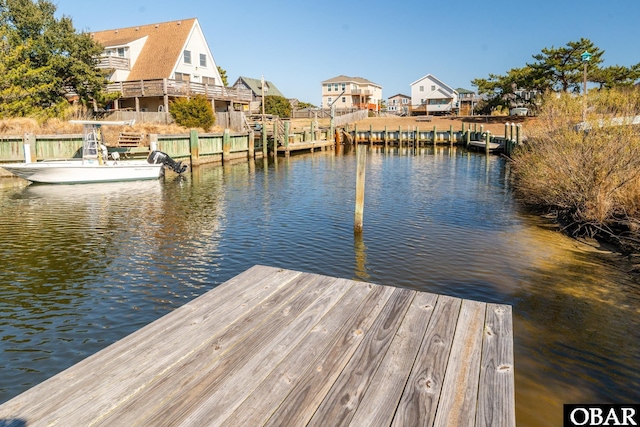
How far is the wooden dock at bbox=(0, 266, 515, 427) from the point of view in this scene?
300 centimetres

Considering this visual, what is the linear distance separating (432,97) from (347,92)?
17.8 meters

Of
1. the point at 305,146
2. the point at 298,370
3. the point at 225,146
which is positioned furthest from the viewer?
the point at 305,146

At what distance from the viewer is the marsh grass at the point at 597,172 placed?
12.5 metres

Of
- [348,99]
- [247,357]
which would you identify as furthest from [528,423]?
[348,99]

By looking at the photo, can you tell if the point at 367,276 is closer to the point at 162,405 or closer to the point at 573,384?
the point at 573,384

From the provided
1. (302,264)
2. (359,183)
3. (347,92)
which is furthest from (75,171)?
(347,92)

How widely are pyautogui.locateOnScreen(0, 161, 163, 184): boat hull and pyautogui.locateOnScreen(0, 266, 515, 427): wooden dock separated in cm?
2057

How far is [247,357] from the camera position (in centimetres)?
371

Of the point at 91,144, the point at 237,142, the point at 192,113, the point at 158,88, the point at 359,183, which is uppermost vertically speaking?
the point at 158,88

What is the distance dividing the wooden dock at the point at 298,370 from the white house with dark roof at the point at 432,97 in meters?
86.9

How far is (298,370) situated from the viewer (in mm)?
3520

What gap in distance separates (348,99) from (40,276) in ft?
299

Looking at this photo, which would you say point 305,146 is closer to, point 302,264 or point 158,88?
point 158,88

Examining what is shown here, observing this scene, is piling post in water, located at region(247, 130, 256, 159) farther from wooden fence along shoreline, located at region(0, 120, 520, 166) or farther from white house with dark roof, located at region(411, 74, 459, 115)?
white house with dark roof, located at region(411, 74, 459, 115)
